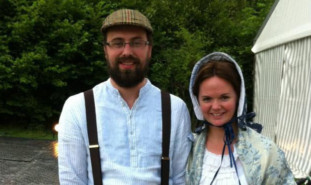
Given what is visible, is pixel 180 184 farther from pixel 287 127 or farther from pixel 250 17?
pixel 250 17

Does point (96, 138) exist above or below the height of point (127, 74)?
below

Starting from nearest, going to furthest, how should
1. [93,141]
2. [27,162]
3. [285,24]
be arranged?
[93,141] → [27,162] → [285,24]

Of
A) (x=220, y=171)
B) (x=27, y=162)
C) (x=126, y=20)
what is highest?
(x=126, y=20)

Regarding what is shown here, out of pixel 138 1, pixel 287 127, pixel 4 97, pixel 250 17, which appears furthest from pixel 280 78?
pixel 4 97

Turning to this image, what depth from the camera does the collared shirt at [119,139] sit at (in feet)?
6.04

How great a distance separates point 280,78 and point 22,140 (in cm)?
505

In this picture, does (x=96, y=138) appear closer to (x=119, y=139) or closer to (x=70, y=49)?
(x=119, y=139)

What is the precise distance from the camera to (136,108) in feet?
6.42

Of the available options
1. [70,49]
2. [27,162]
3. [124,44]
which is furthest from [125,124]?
[70,49]

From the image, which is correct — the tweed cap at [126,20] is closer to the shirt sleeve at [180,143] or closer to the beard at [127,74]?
the beard at [127,74]

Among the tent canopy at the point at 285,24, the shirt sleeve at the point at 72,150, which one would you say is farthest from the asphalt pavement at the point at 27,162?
the tent canopy at the point at 285,24

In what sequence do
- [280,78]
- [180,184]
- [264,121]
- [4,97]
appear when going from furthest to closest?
[4,97] < [264,121] < [280,78] < [180,184]

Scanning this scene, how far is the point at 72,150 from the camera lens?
1.85m

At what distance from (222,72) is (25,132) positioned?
23.7 ft
